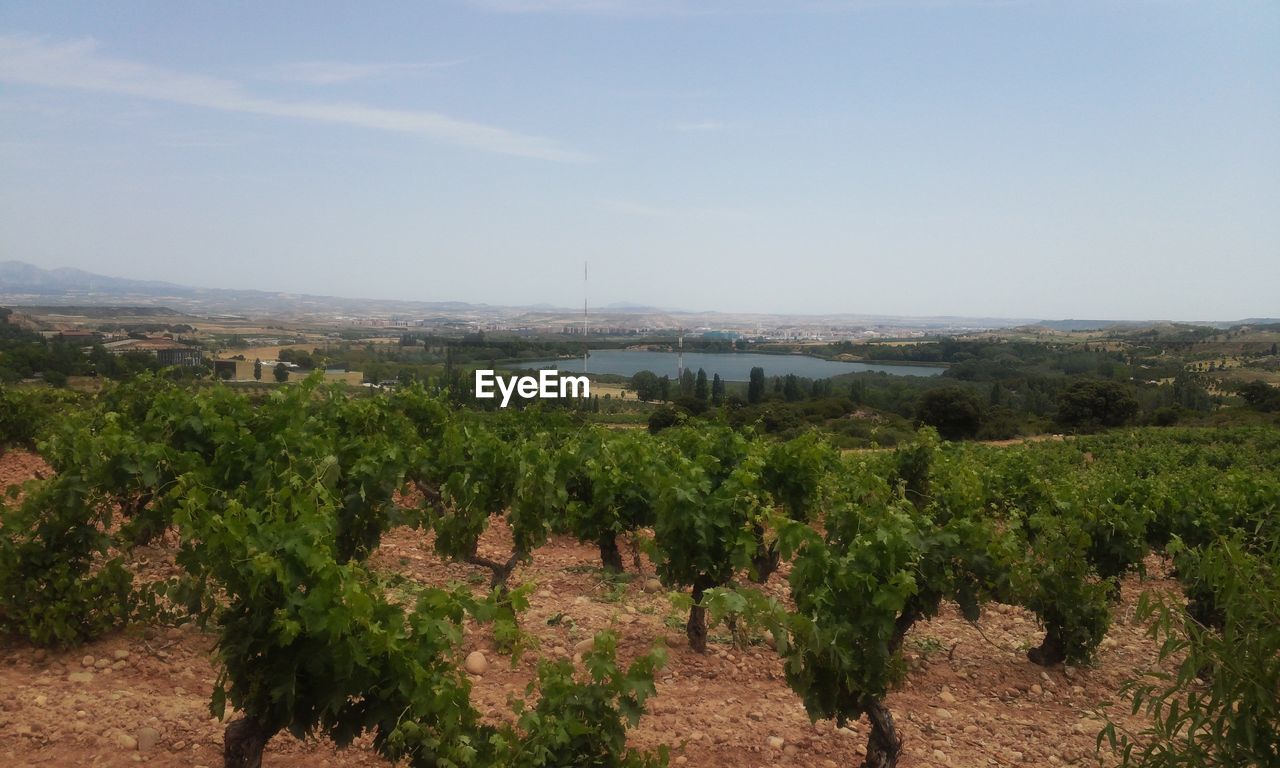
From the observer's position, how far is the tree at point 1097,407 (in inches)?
1778

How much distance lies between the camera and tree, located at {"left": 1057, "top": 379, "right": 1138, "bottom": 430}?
45.2 m

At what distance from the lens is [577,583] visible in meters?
8.20

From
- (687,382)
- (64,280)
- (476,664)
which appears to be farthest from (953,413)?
(64,280)

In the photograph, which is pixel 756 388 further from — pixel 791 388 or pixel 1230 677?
pixel 1230 677

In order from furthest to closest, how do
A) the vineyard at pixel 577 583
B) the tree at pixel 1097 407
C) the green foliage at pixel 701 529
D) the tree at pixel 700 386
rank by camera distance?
the tree at pixel 700 386, the tree at pixel 1097 407, the green foliage at pixel 701 529, the vineyard at pixel 577 583

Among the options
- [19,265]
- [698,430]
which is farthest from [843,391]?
[19,265]

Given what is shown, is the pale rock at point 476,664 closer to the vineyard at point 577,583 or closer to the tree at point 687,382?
the vineyard at point 577,583

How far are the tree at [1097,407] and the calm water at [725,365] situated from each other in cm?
2891

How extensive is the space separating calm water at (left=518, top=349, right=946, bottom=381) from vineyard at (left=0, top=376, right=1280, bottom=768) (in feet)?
105

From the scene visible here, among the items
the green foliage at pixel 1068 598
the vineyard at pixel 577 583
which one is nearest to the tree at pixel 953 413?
the vineyard at pixel 577 583

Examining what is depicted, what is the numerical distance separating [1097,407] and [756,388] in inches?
957

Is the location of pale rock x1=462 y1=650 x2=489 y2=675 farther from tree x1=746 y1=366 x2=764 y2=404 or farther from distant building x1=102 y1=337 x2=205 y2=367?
tree x1=746 y1=366 x2=764 y2=404

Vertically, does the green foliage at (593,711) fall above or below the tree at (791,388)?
above

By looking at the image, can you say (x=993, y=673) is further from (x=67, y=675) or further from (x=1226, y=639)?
(x=67, y=675)
